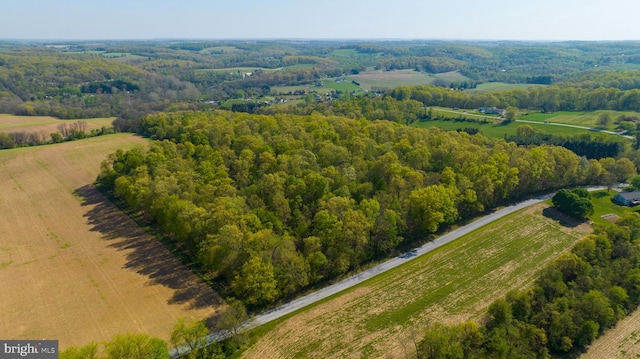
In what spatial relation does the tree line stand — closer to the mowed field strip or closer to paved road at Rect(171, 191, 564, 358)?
the mowed field strip

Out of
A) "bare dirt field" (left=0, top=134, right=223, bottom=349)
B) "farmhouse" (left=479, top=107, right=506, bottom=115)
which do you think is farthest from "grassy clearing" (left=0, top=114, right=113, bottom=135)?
"farmhouse" (left=479, top=107, right=506, bottom=115)

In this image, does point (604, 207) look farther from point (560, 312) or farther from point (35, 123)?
point (35, 123)

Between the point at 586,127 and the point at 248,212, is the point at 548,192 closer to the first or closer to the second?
the point at 586,127

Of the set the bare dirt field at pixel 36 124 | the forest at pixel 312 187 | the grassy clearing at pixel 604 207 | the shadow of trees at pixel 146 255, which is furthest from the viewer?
the bare dirt field at pixel 36 124

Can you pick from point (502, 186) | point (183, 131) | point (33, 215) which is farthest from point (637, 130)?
point (33, 215)

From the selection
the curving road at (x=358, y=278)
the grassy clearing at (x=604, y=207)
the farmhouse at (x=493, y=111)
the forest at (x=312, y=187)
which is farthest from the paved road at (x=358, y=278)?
the farmhouse at (x=493, y=111)

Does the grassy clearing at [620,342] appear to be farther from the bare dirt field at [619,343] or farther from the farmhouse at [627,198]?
the farmhouse at [627,198]
